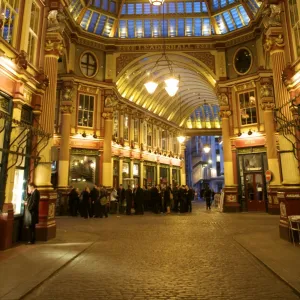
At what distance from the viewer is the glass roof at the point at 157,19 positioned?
20234 millimetres

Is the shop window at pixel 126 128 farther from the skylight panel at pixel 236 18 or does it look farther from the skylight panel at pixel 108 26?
the skylight panel at pixel 236 18

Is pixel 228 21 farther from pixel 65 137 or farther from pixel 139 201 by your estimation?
pixel 139 201

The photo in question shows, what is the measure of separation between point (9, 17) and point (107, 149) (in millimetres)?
12147

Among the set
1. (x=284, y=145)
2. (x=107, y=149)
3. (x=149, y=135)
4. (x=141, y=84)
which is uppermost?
(x=141, y=84)

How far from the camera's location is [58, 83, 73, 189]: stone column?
17531mm

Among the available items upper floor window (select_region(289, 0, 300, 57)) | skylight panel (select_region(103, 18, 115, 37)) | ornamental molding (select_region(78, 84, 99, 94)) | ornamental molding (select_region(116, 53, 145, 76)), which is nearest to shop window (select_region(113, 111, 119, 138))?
ornamental molding (select_region(78, 84, 99, 94))

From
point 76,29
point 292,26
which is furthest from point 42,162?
point 76,29

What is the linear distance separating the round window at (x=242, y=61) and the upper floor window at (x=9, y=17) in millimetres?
15009

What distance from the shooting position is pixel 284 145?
346 inches

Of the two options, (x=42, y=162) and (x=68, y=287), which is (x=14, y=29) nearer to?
(x=42, y=162)

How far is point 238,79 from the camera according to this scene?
19031mm

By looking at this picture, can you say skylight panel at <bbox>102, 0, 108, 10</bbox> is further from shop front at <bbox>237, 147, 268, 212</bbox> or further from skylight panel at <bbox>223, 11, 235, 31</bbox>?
shop front at <bbox>237, 147, 268, 212</bbox>

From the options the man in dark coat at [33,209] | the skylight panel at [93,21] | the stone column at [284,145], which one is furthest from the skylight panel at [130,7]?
the man in dark coat at [33,209]

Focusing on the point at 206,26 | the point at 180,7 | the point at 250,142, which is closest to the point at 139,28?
the point at 180,7
